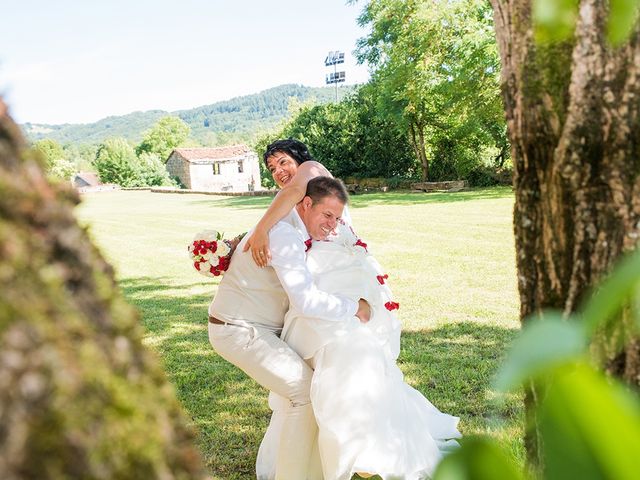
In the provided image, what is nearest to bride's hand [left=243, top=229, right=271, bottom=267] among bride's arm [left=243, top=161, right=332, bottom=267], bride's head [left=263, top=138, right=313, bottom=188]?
bride's arm [left=243, top=161, right=332, bottom=267]

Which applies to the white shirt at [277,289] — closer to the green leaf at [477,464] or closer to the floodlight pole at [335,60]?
the green leaf at [477,464]

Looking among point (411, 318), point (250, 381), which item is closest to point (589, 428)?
point (250, 381)

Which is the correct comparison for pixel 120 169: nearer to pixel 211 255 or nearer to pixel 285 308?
pixel 211 255

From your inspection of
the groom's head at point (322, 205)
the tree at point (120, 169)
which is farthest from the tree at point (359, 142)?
the tree at point (120, 169)

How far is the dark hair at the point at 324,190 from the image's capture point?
372 cm

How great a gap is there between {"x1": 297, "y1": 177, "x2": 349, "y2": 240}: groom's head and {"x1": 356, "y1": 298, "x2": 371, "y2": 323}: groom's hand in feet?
1.57

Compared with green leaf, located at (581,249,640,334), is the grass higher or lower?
lower

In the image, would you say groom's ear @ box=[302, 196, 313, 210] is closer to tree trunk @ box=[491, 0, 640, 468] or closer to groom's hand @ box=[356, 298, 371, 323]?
groom's hand @ box=[356, 298, 371, 323]

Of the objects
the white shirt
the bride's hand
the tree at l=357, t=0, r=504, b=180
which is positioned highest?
the tree at l=357, t=0, r=504, b=180

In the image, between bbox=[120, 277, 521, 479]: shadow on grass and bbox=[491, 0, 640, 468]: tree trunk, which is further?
bbox=[120, 277, 521, 479]: shadow on grass

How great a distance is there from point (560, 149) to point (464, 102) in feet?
93.2

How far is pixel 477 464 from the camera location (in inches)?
14.0

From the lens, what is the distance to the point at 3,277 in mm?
526

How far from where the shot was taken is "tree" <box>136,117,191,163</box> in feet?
372
